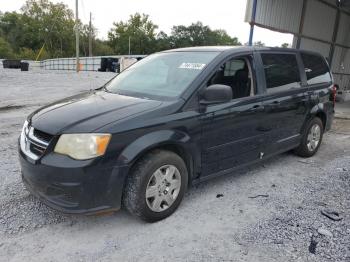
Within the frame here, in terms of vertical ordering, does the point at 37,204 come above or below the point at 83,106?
below

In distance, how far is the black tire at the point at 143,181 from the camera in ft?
10.1

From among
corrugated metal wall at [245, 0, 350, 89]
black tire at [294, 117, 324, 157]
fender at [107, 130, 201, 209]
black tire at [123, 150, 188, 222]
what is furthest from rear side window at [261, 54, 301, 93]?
corrugated metal wall at [245, 0, 350, 89]

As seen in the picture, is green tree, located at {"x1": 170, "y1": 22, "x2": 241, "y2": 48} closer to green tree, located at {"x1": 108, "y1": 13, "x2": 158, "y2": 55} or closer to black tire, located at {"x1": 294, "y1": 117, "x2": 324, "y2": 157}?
green tree, located at {"x1": 108, "y1": 13, "x2": 158, "y2": 55}

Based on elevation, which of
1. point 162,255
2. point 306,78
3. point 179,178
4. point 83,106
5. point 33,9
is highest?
point 33,9

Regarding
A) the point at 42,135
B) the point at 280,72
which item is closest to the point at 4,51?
the point at 280,72

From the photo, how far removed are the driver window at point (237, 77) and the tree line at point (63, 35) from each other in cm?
7184

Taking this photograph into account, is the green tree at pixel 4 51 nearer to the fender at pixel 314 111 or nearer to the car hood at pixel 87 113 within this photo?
the fender at pixel 314 111

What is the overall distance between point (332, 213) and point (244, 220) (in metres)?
1.03

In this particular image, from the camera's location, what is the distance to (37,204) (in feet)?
11.8

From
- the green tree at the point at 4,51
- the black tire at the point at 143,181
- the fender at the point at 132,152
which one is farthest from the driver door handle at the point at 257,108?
the green tree at the point at 4,51

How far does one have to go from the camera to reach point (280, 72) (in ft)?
15.4

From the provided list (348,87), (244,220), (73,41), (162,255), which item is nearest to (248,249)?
(244,220)

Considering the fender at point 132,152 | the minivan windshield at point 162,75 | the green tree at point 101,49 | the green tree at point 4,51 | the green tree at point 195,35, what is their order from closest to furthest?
the fender at point 132,152
the minivan windshield at point 162,75
the green tree at point 4,51
the green tree at point 101,49
the green tree at point 195,35

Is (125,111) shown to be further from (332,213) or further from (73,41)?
(73,41)
